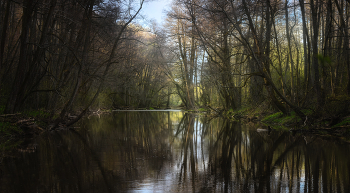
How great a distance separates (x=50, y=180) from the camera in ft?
15.0

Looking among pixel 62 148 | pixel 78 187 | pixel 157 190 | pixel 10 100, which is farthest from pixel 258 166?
pixel 10 100

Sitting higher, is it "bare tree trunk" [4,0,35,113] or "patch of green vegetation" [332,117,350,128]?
"bare tree trunk" [4,0,35,113]

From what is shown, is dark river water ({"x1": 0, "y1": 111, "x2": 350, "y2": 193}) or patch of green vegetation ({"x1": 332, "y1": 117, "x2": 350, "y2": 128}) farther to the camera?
patch of green vegetation ({"x1": 332, "y1": 117, "x2": 350, "y2": 128})

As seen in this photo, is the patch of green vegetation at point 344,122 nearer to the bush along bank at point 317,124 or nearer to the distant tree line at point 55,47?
the bush along bank at point 317,124

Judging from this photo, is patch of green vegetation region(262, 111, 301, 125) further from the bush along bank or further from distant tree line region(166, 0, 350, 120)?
distant tree line region(166, 0, 350, 120)

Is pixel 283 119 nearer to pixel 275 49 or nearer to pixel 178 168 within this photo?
pixel 275 49

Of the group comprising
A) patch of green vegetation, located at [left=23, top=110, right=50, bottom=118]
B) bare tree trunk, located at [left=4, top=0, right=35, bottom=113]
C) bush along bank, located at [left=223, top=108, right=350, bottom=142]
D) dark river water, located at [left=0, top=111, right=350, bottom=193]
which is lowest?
dark river water, located at [left=0, top=111, right=350, bottom=193]

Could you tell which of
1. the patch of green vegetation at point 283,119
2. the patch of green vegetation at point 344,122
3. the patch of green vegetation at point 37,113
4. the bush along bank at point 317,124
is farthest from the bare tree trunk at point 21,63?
the patch of green vegetation at point 344,122

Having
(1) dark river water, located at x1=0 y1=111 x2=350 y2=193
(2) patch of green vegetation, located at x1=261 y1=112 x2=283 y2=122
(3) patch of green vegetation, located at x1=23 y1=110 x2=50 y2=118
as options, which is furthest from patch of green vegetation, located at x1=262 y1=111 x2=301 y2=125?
(3) patch of green vegetation, located at x1=23 y1=110 x2=50 y2=118

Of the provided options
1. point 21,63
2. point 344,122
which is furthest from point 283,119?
point 21,63

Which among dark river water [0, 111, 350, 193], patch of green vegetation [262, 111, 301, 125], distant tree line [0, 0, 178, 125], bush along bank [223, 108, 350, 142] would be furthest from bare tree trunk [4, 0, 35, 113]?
patch of green vegetation [262, 111, 301, 125]

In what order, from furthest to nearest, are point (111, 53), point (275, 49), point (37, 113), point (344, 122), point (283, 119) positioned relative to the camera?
point (275, 49)
point (283, 119)
point (111, 53)
point (37, 113)
point (344, 122)

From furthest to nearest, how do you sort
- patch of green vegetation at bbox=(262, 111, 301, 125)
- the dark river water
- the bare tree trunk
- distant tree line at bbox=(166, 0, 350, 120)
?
patch of green vegetation at bbox=(262, 111, 301, 125), distant tree line at bbox=(166, 0, 350, 120), the bare tree trunk, the dark river water

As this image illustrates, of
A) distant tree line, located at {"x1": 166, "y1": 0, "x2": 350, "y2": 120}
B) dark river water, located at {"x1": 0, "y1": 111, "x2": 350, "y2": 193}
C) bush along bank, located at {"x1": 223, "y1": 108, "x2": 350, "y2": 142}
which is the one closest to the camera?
dark river water, located at {"x1": 0, "y1": 111, "x2": 350, "y2": 193}
